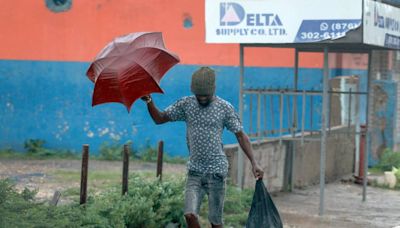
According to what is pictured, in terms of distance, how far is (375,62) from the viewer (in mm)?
16062

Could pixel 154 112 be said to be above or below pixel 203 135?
above

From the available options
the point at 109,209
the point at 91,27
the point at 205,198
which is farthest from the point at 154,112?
the point at 91,27

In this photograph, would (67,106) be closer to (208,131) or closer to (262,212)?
(262,212)

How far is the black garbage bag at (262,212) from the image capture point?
7.10m

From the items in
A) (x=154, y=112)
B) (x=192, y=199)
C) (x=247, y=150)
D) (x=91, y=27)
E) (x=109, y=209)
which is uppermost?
(x=91, y=27)

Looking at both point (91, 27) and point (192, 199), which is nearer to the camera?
point (192, 199)

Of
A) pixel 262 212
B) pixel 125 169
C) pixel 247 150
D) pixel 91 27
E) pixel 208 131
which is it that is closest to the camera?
pixel 208 131

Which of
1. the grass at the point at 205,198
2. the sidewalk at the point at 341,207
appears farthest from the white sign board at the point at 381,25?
the grass at the point at 205,198

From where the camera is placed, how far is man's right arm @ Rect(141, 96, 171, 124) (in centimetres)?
674

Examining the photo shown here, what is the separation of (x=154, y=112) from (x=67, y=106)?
8213 mm

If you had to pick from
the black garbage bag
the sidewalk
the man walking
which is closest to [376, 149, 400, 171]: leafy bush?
the sidewalk

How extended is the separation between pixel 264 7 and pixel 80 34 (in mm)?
5694

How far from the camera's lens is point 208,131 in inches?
267

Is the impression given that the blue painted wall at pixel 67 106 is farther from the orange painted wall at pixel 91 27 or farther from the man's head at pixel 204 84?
the man's head at pixel 204 84
